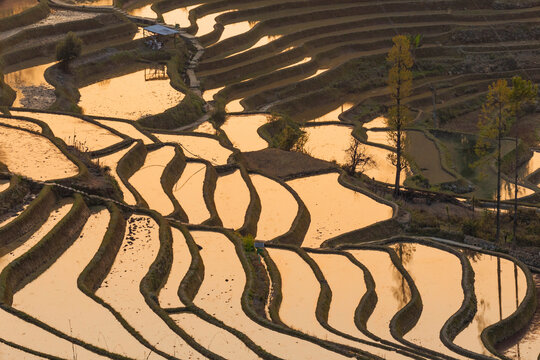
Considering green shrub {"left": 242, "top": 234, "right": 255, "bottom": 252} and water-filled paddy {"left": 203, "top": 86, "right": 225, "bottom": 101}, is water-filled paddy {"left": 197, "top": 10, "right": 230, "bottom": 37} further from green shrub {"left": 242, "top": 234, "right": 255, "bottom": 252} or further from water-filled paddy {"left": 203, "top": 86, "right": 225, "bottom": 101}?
green shrub {"left": 242, "top": 234, "right": 255, "bottom": 252}

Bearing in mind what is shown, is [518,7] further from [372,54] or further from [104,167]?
[104,167]

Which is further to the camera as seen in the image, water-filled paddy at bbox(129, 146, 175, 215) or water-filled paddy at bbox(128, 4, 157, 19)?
water-filled paddy at bbox(128, 4, 157, 19)

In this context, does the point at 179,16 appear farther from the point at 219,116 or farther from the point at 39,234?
the point at 39,234

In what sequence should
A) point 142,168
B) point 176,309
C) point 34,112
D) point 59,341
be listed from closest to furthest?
point 59,341
point 176,309
point 142,168
point 34,112

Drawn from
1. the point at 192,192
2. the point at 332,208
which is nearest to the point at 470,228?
the point at 332,208

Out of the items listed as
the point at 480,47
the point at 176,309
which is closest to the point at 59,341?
the point at 176,309

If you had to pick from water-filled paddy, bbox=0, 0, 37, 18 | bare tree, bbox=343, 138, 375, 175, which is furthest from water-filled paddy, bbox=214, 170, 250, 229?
water-filled paddy, bbox=0, 0, 37, 18
